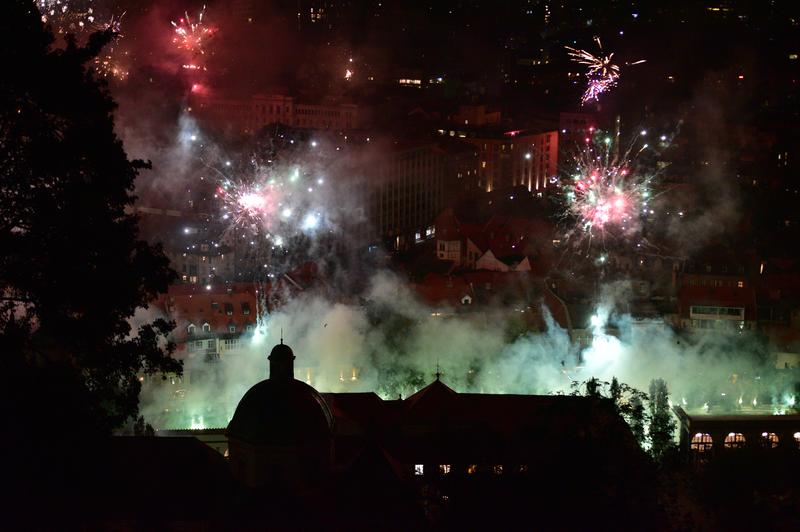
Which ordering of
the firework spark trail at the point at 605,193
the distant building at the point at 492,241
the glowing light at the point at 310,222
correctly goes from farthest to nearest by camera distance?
the glowing light at the point at 310,222
the distant building at the point at 492,241
the firework spark trail at the point at 605,193

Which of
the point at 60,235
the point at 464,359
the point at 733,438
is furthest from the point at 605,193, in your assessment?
the point at 60,235

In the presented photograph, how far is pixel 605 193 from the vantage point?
40562 millimetres

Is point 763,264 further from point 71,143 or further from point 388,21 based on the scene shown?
point 388,21

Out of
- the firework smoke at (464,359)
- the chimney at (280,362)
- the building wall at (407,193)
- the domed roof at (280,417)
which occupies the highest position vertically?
the building wall at (407,193)

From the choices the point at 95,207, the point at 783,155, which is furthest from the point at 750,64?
the point at 95,207

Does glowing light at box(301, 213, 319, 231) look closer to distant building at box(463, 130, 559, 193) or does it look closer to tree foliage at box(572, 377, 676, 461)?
distant building at box(463, 130, 559, 193)

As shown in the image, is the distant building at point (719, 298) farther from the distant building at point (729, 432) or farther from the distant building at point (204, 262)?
the distant building at point (204, 262)

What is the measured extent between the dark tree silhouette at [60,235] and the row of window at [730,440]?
22007mm

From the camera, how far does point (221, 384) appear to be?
35656mm

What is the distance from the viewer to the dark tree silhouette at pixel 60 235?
12.1 m

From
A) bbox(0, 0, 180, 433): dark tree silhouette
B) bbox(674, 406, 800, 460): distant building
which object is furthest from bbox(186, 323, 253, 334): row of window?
bbox(0, 0, 180, 433): dark tree silhouette

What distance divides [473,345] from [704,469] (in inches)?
550

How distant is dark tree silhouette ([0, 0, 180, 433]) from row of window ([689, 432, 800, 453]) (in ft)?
72.2

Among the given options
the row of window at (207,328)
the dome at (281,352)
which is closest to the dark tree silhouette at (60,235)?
the dome at (281,352)
